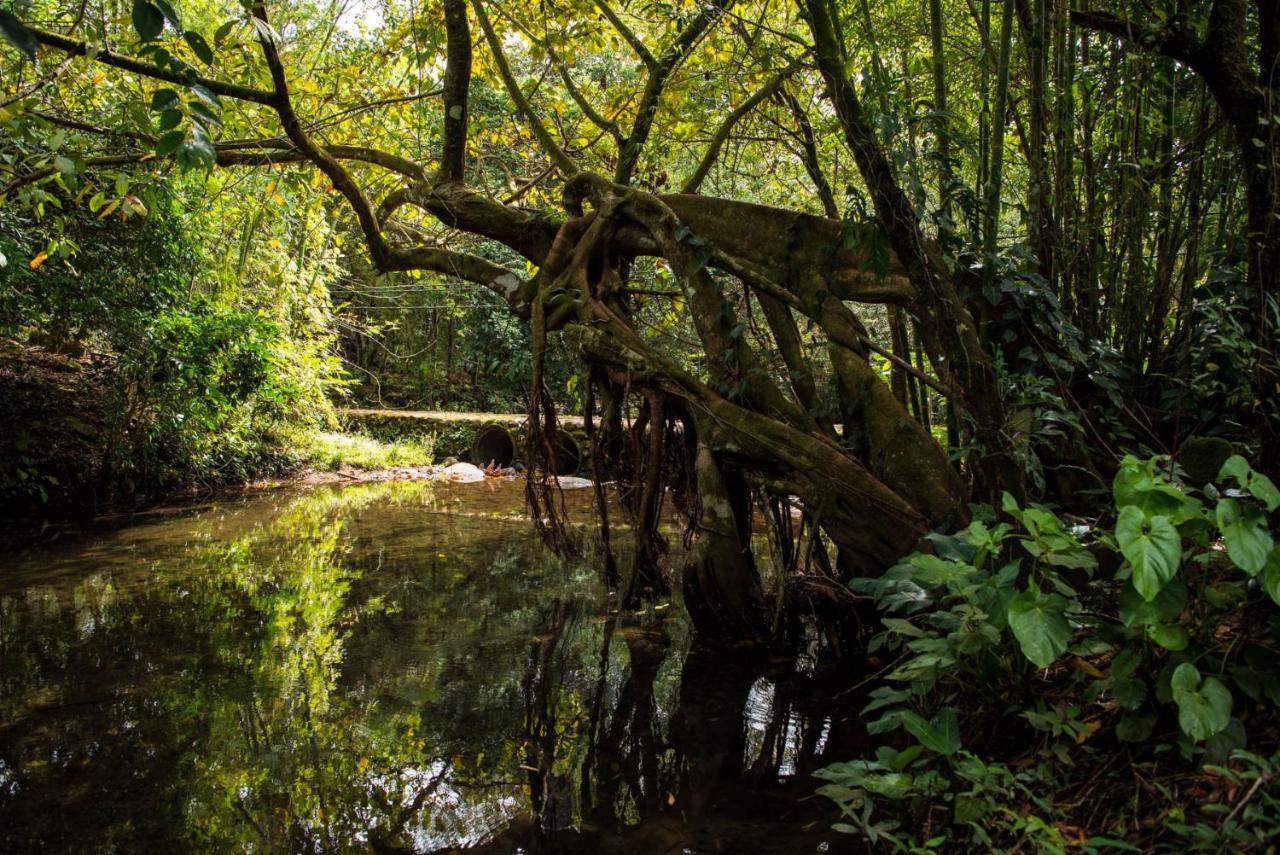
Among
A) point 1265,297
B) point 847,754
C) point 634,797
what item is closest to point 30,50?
point 634,797

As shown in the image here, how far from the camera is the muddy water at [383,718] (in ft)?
8.89

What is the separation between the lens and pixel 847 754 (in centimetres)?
323

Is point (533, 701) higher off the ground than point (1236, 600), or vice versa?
point (1236, 600)

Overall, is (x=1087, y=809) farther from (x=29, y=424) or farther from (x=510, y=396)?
(x=510, y=396)

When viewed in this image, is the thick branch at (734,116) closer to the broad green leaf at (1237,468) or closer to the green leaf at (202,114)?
the green leaf at (202,114)

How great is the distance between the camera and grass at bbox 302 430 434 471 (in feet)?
38.2

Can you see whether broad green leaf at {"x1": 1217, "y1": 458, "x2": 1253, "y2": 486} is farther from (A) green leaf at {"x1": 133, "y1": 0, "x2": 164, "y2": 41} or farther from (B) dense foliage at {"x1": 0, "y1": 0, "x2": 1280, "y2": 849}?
(A) green leaf at {"x1": 133, "y1": 0, "x2": 164, "y2": 41}

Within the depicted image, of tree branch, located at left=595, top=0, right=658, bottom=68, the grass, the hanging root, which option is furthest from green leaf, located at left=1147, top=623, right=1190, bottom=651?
the grass

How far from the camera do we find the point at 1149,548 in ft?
6.37

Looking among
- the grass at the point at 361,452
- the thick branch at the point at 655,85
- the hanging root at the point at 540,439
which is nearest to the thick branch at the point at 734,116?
the thick branch at the point at 655,85

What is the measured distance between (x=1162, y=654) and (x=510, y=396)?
16420 mm

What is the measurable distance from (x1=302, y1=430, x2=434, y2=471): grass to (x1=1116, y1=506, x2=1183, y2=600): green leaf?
11055mm

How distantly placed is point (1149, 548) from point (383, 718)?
2.98 m

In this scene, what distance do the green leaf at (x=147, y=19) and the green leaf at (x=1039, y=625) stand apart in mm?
2448
